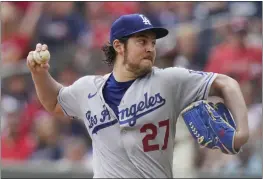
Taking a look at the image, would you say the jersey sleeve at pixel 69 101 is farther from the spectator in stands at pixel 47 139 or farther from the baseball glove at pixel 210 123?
the spectator in stands at pixel 47 139

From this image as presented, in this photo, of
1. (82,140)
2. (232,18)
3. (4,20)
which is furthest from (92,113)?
(4,20)

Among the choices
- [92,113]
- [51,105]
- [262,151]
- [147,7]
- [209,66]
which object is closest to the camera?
[92,113]

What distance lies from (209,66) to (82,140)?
1805 mm

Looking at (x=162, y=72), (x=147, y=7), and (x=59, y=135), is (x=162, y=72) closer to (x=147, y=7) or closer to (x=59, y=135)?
(x=59, y=135)

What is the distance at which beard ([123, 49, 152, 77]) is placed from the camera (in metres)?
4.45

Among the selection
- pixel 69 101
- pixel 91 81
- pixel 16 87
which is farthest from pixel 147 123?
pixel 16 87

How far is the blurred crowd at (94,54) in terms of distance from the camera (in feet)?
27.4

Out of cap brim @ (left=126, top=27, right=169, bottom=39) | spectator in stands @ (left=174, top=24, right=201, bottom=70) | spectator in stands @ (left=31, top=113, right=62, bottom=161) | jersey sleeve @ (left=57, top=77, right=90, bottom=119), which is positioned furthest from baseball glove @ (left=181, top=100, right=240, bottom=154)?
spectator in stands @ (left=31, top=113, right=62, bottom=161)

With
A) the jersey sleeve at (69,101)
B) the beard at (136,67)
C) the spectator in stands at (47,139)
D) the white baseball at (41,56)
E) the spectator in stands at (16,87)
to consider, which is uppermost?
the white baseball at (41,56)

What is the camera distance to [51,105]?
4.92 m

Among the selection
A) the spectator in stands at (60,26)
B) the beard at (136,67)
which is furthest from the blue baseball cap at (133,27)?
the spectator in stands at (60,26)

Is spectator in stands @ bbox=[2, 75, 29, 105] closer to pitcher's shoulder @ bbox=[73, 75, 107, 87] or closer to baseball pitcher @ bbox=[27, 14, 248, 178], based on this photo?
pitcher's shoulder @ bbox=[73, 75, 107, 87]

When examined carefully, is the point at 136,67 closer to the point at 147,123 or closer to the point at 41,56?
the point at 147,123

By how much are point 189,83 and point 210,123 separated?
0.90 feet
